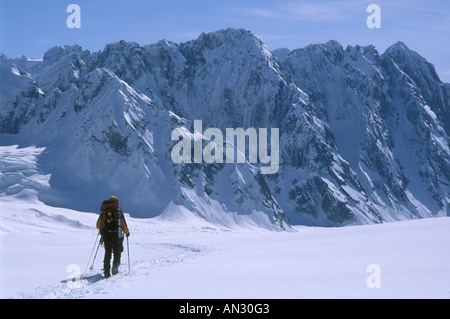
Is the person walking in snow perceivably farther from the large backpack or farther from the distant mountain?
the distant mountain

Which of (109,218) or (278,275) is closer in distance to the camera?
(278,275)

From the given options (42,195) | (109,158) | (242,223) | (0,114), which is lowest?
(242,223)

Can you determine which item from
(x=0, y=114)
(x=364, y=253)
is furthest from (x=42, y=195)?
(x=364, y=253)

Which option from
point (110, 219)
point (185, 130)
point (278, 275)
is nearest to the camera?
point (278, 275)

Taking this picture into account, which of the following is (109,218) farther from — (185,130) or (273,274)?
(185,130)

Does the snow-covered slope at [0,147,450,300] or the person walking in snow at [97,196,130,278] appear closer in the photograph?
the snow-covered slope at [0,147,450,300]

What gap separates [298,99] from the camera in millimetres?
175375

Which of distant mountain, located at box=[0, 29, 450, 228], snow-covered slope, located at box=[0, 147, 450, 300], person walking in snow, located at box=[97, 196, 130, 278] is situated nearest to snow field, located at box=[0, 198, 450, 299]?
snow-covered slope, located at box=[0, 147, 450, 300]

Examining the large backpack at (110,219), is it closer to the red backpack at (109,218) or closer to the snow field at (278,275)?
the red backpack at (109,218)

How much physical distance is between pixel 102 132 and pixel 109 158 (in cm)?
670

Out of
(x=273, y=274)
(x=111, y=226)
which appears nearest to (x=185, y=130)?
(x=111, y=226)

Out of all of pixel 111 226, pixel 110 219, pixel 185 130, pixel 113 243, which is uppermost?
pixel 185 130

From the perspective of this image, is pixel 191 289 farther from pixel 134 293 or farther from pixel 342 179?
pixel 342 179

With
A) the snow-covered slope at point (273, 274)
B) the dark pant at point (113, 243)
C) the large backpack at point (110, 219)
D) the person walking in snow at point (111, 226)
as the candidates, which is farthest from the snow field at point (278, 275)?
the large backpack at point (110, 219)
